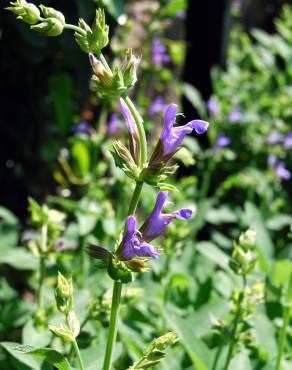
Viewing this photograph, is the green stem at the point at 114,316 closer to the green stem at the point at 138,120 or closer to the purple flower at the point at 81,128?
the green stem at the point at 138,120

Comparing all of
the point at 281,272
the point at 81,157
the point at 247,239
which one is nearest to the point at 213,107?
the point at 81,157

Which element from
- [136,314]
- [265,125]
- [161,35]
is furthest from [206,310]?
[161,35]

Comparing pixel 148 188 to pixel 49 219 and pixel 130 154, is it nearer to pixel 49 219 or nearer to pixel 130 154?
pixel 49 219

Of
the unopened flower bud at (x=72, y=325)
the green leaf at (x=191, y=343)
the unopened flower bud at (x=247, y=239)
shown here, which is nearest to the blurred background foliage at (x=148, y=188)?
the green leaf at (x=191, y=343)

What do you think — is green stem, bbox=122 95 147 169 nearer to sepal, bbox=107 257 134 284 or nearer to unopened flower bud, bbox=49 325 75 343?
sepal, bbox=107 257 134 284

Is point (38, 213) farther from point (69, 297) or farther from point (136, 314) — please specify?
point (69, 297)

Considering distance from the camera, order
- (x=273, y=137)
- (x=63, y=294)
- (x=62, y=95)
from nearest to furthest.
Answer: (x=63, y=294) < (x=62, y=95) < (x=273, y=137)

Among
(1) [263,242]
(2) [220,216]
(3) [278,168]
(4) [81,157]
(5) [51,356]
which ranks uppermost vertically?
(5) [51,356]

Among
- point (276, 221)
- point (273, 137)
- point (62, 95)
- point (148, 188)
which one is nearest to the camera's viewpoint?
point (148, 188)
